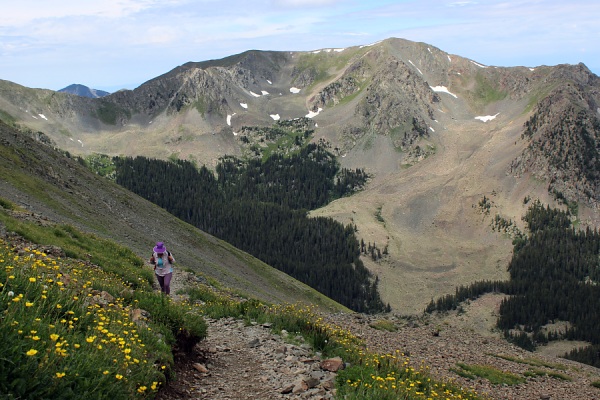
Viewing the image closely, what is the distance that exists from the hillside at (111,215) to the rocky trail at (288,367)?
24.3 m

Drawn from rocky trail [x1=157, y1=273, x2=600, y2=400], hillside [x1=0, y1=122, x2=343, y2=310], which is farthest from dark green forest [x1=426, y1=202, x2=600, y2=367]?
rocky trail [x1=157, y1=273, x2=600, y2=400]

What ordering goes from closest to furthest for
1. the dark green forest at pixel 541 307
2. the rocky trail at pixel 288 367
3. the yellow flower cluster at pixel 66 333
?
1. the yellow flower cluster at pixel 66 333
2. the rocky trail at pixel 288 367
3. the dark green forest at pixel 541 307

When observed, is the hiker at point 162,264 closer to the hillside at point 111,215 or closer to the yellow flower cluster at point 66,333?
the yellow flower cluster at point 66,333

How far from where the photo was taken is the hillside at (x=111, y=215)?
4975 centimetres

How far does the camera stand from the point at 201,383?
1210 cm

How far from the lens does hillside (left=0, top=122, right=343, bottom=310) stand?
4975 cm

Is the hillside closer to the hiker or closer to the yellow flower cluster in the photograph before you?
the hiker

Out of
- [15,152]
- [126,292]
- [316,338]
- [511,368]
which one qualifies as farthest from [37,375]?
[15,152]

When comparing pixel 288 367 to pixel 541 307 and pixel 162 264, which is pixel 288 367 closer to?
pixel 162 264

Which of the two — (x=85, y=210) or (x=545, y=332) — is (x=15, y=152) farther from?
(x=545, y=332)

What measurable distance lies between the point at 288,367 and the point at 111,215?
54519 millimetres

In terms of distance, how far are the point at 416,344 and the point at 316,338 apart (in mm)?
17101

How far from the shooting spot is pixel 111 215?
61.4 m

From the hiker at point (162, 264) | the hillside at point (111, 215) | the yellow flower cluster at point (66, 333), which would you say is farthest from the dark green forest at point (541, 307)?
the yellow flower cluster at point (66, 333)
